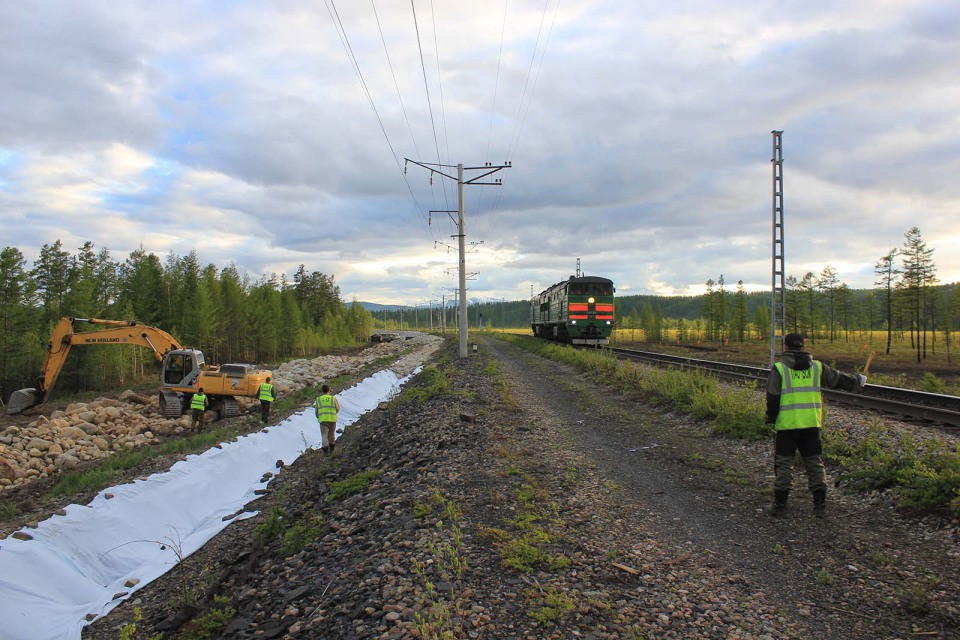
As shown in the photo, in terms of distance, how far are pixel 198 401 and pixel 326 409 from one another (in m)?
9.30

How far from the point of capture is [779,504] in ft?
19.5

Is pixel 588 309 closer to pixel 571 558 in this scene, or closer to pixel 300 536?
pixel 300 536

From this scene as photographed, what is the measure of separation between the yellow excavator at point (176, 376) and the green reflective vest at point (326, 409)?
26.3 ft

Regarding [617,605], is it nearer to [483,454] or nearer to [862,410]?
[483,454]

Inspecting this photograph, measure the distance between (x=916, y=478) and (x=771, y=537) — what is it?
6.40ft

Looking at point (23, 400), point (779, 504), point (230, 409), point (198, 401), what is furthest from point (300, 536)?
point (23, 400)

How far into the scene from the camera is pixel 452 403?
14.0 m

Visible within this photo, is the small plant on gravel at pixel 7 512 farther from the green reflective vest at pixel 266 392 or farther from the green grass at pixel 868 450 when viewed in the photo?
the green grass at pixel 868 450

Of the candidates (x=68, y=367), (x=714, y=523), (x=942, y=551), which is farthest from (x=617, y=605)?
(x=68, y=367)

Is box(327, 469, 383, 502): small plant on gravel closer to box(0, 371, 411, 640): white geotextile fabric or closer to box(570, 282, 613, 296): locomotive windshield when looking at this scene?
box(0, 371, 411, 640): white geotextile fabric

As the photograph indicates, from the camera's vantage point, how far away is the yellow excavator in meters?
19.6

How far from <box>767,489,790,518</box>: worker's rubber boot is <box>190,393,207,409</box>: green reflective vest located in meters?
18.8

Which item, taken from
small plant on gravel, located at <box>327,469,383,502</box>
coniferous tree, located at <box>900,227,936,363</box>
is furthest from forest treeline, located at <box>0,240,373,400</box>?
coniferous tree, located at <box>900,227,936,363</box>

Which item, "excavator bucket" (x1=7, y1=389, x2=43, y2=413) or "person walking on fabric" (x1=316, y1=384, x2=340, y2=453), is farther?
"excavator bucket" (x1=7, y1=389, x2=43, y2=413)
